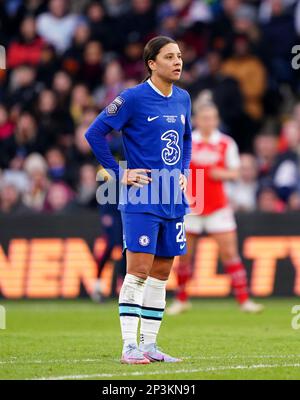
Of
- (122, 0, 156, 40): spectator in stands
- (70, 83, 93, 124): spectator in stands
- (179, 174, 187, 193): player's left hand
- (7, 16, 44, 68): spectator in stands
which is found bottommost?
(179, 174, 187, 193): player's left hand

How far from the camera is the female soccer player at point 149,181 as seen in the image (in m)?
8.77

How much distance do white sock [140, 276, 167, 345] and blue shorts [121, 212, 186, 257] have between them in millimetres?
270

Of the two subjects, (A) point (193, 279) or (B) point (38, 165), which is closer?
(A) point (193, 279)

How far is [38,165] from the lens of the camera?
19.0 m

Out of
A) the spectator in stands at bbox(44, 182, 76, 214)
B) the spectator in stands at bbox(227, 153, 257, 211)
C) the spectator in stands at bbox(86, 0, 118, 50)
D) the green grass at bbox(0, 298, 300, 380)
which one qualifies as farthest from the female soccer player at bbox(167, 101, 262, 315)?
the spectator in stands at bbox(86, 0, 118, 50)

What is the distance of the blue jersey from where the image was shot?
348 inches

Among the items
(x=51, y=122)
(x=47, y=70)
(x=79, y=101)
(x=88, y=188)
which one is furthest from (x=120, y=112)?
(x=47, y=70)

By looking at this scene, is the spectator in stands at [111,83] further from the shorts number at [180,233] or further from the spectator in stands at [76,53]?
the shorts number at [180,233]

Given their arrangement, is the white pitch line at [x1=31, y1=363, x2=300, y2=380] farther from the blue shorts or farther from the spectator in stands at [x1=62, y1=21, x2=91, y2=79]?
the spectator in stands at [x1=62, y1=21, x2=91, y2=79]

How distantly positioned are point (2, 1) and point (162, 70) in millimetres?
14175

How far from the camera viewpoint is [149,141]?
8.85 m

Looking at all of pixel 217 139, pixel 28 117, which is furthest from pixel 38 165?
pixel 217 139

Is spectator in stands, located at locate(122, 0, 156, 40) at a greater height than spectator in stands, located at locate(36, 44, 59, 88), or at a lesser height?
greater
